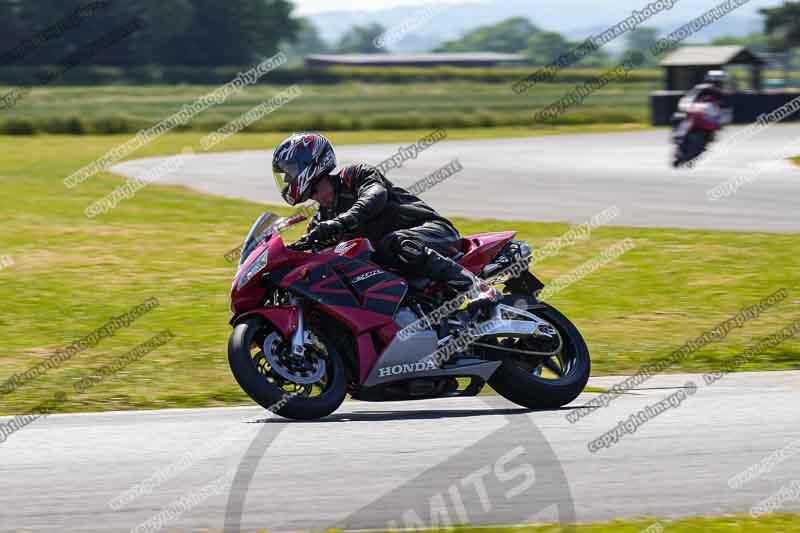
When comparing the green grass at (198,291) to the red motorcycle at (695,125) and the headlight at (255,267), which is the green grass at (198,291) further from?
the red motorcycle at (695,125)

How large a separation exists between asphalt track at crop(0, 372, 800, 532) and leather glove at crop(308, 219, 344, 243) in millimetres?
1063

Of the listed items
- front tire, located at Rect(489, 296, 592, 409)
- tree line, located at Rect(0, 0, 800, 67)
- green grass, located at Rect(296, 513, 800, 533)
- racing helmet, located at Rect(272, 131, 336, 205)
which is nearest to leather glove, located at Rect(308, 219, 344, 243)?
racing helmet, located at Rect(272, 131, 336, 205)

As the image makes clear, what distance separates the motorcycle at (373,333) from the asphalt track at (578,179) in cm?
1033

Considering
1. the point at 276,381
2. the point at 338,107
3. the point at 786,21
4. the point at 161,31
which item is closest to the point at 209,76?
the point at 161,31

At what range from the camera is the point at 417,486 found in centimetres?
589

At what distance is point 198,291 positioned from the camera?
13.5 metres

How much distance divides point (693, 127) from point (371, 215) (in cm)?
2115

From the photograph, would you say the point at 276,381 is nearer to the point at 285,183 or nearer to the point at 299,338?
the point at 299,338

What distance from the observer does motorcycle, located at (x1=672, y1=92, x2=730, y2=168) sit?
88.8ft

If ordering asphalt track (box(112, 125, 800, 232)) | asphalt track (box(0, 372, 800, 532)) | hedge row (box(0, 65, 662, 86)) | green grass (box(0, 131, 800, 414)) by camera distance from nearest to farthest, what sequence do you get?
asphalt track (box(0, 372, 800, 532)) < green grass (box(0, 131, 800, 414)) < asphalt track (box(112, 125, 800, 232)) < hedge row (box(0, 65, 662, 86))

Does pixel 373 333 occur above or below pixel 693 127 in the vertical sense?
above

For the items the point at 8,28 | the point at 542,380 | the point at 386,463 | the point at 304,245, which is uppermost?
the point at 304,245

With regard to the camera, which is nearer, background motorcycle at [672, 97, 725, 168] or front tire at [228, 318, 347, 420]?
front tire at [228, 318, 347, 420]

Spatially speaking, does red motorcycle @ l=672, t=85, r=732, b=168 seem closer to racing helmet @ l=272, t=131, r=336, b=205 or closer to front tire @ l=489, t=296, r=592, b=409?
front tire @ l=489, t=296, r=592, b=409
